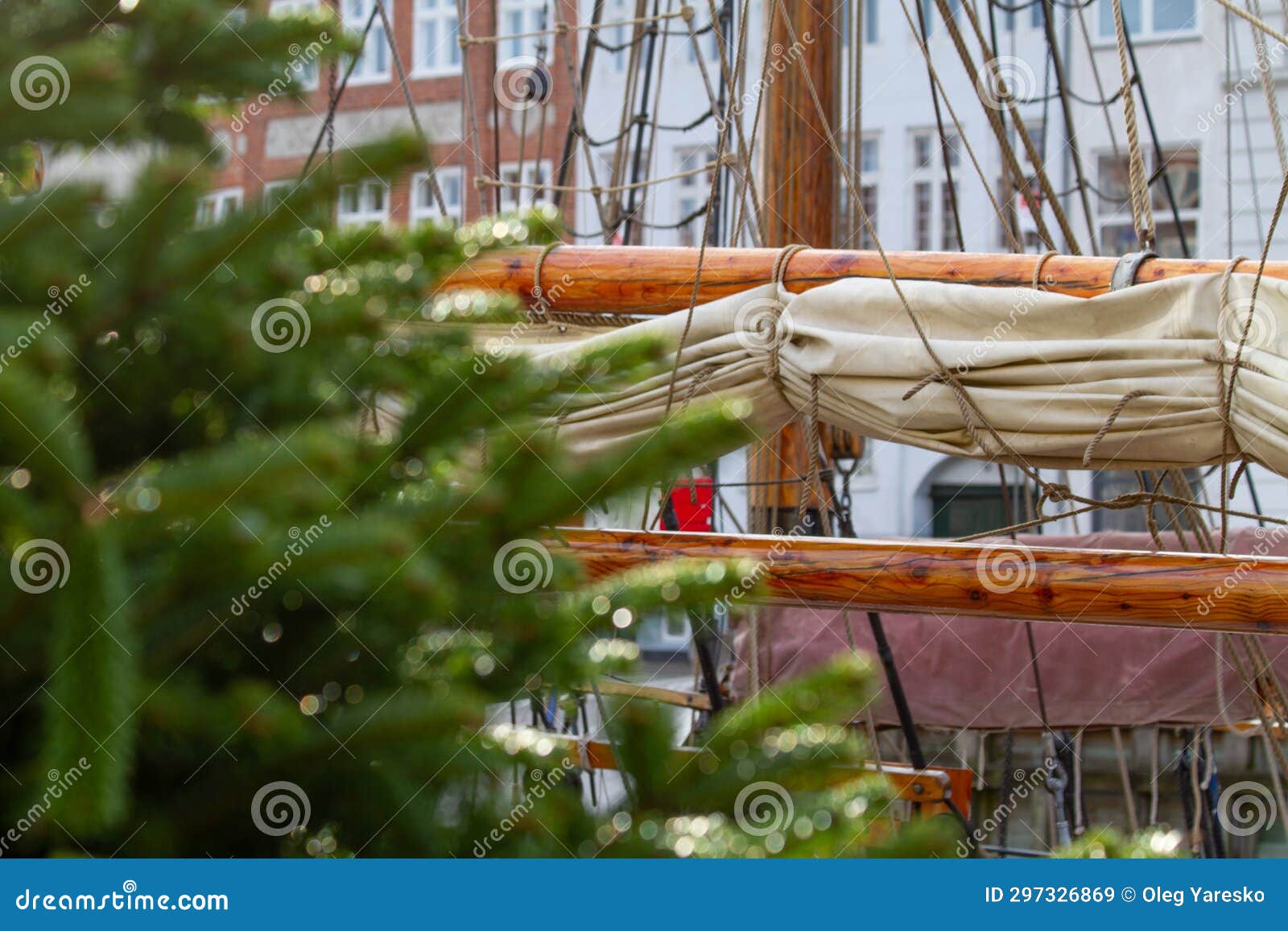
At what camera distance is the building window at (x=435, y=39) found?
14125mm

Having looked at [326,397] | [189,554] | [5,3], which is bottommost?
[189,554]

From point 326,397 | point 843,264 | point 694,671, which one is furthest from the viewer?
point 694,671

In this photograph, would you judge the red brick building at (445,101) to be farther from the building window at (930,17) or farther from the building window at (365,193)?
the building window at (365,193)

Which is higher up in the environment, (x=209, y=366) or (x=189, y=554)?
(x=209, y=366)

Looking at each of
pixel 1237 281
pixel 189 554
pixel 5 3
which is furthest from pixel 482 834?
pixel 1237 281

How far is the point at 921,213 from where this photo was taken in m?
12.9

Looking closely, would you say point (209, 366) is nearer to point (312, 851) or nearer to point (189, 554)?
point (189, 554)

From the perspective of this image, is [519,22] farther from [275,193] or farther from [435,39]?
[275,193]

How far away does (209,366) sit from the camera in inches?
27.8

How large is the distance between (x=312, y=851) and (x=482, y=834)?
92 mm

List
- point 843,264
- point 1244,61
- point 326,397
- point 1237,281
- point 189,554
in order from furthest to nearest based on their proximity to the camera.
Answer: point 1244,61
point 843,264
point 1237,281
point 326,397
point 189,554

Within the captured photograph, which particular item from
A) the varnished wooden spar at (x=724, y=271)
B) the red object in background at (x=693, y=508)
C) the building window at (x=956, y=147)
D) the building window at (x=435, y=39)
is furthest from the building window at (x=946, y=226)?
the varnished wooden spar at (x=724, y=271)

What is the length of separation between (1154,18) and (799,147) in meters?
9.61

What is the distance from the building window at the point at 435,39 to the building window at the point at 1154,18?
6.28m
